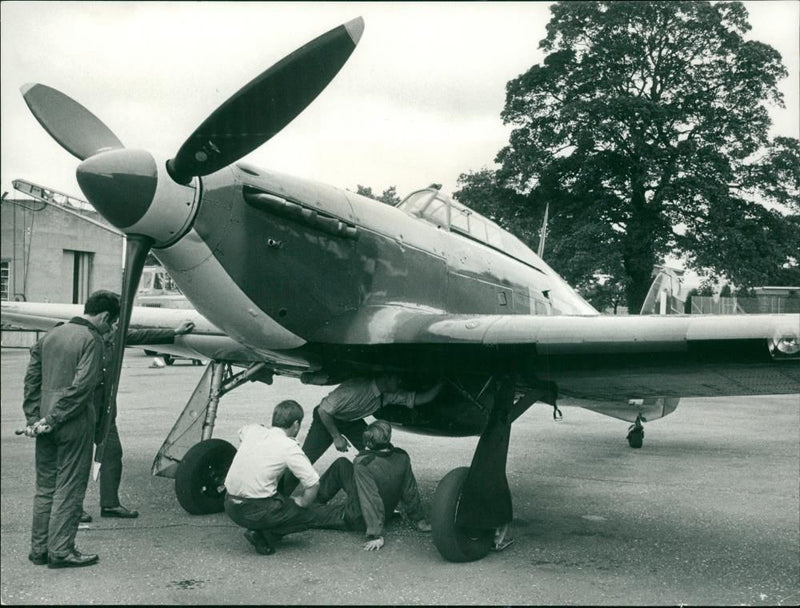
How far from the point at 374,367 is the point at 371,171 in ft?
4.51

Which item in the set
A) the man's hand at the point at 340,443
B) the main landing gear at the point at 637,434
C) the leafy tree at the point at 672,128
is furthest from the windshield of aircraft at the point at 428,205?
the main landing gear at the point at 637,434

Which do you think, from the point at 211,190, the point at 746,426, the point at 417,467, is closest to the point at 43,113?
the point at 211,190

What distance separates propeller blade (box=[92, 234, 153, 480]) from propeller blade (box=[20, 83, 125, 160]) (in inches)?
27.5

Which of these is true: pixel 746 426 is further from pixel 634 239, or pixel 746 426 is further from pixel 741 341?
pixel 741 341

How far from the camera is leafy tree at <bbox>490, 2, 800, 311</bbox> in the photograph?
468 cm

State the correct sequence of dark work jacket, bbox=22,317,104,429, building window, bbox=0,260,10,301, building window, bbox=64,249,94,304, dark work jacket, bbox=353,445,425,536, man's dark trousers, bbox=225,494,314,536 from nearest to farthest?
building window, bbox=0,260,10,301
building window, bbox=64,249,94,304
dark work jacket, bbox=22,317,104,429
man's dark trousers, bbox=225,494,314,536
dark work jacket, bbox=353,445,425,536

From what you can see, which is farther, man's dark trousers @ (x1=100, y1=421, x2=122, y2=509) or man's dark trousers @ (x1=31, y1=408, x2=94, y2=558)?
man's dark trousers @ (x1=100, y1=421, x2=122, y2=509)

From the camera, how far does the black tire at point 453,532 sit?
4.50m

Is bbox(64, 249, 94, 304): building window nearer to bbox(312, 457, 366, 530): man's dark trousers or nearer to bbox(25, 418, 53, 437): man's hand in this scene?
bbox(25, 418, 53, 437): man's hand

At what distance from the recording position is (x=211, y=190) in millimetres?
4023

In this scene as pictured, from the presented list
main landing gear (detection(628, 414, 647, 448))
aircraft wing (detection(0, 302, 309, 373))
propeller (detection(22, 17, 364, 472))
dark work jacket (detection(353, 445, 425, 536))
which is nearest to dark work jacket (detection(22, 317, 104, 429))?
propeller (detection(22, 17, 364, 472))

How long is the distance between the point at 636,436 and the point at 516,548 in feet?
15.4

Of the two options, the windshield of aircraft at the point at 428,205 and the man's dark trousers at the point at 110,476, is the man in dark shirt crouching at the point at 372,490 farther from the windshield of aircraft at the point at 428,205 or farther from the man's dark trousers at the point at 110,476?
the windshield of aircraft at the point at 428,205

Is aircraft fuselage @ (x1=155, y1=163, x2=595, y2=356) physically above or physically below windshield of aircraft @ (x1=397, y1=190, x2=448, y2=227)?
below
